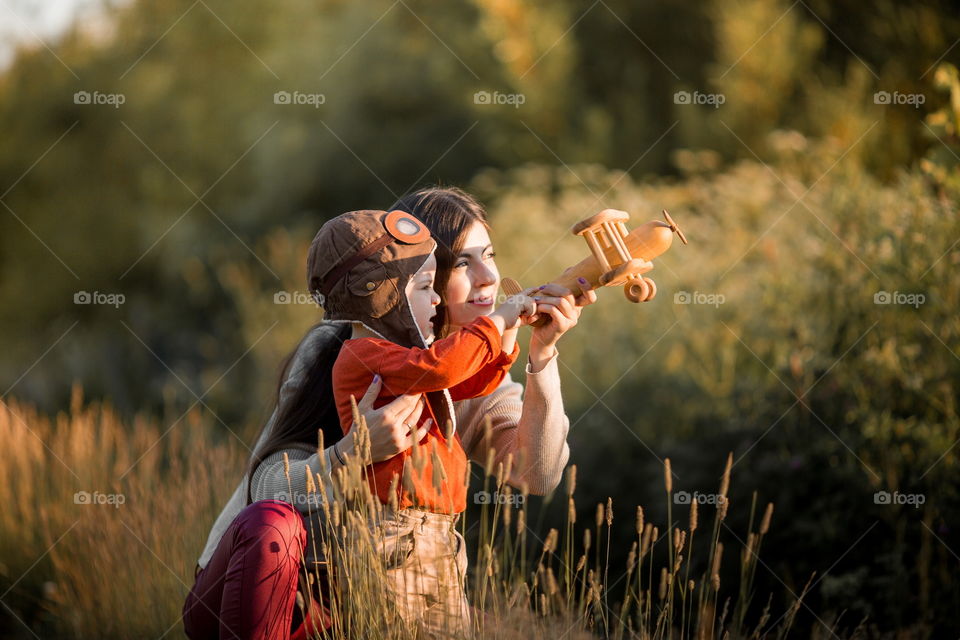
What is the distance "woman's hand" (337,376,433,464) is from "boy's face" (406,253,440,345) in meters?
0.23

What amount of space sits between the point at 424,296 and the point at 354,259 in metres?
0.21

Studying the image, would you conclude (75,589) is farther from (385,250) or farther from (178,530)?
(385,250)

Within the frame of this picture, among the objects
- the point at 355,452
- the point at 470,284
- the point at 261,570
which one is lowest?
the point at 261,570

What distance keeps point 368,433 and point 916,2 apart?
750 cm

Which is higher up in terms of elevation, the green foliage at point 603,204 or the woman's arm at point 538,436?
the green foliage at point 603,204

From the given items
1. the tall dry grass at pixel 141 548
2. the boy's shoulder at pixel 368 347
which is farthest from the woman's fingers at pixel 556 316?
the tall dry grass at pixel 141 548

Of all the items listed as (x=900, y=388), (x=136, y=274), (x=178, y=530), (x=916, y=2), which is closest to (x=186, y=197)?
(x=136, y=274)

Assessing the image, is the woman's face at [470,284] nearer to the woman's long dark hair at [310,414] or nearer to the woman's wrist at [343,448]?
the woman's long dark hair at [310,414]

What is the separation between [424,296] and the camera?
276 cm

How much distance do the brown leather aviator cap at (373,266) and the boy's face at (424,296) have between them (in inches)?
0.7

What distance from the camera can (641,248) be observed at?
106 inches

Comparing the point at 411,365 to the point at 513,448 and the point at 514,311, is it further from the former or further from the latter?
the point at 513,448

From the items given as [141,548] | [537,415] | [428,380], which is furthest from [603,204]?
[428,380]

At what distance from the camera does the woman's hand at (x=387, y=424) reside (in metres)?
2.56
